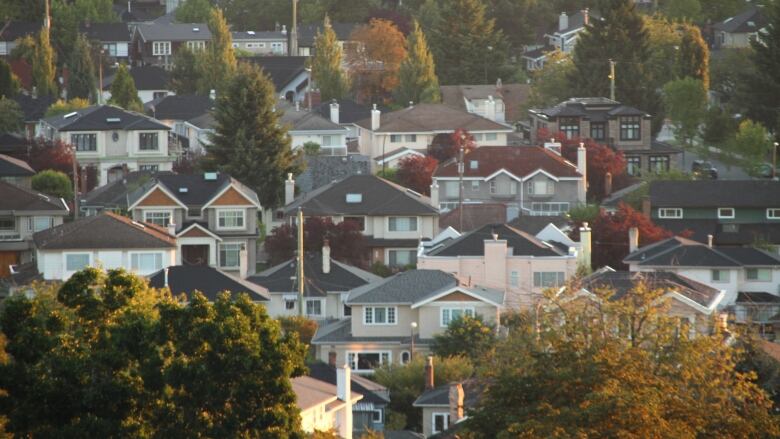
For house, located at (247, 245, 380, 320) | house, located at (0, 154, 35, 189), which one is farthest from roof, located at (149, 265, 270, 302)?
house, located at (0, 154, 35, 189)

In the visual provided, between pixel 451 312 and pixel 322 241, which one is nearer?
pixel 451 312

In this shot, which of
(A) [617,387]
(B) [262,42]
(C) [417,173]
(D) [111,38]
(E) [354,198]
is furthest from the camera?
(B) [262,42]

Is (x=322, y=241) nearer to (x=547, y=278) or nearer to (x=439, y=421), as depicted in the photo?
(x=547, y=278)

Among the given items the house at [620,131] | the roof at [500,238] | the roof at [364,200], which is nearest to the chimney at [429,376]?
the roof at [500,238]

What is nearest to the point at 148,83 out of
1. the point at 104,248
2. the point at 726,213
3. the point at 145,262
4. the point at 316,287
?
the point at 726,213

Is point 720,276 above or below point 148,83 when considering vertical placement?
below

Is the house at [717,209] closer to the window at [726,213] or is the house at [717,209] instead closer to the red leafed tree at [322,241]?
the window at [726,213]
